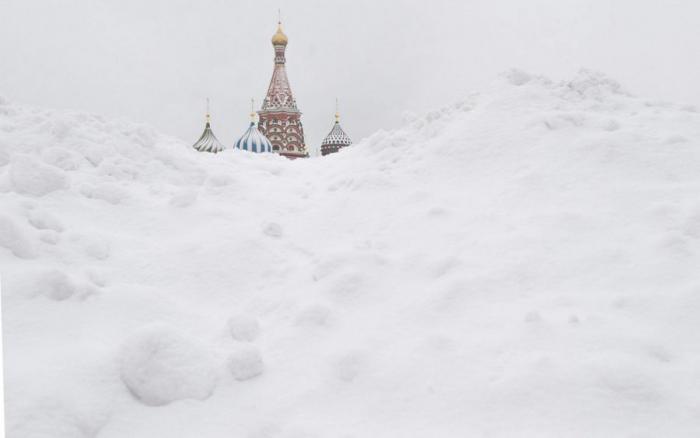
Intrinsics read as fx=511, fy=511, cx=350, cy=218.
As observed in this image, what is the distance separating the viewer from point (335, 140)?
31906 mm

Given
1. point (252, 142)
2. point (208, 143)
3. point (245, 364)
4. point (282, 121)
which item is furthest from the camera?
point (282, 121)

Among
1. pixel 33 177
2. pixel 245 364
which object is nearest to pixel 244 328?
pixel 245 364

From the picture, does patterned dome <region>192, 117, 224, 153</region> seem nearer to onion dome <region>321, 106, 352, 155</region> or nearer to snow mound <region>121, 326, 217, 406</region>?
onion dome <region>321, 106, 352, 155</region>

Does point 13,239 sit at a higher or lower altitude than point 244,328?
higher

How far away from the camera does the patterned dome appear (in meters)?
23.9

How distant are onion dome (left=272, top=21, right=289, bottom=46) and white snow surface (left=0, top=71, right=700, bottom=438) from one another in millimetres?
27924

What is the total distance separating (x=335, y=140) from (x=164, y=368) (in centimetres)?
3011

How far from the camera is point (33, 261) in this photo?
2924 millimetres

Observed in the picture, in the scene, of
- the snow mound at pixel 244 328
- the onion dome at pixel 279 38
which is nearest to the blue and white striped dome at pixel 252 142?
the onion dome at pixel 279 38

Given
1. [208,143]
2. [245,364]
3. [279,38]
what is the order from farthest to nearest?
[279,38]
[208,143]
[245,364]

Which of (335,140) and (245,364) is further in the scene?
(335,140)

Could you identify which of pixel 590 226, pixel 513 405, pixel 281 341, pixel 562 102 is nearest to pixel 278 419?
pixel 281 341

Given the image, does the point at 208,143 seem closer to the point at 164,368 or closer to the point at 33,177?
the point at 33,177

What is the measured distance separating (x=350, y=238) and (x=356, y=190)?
0.92 meters
